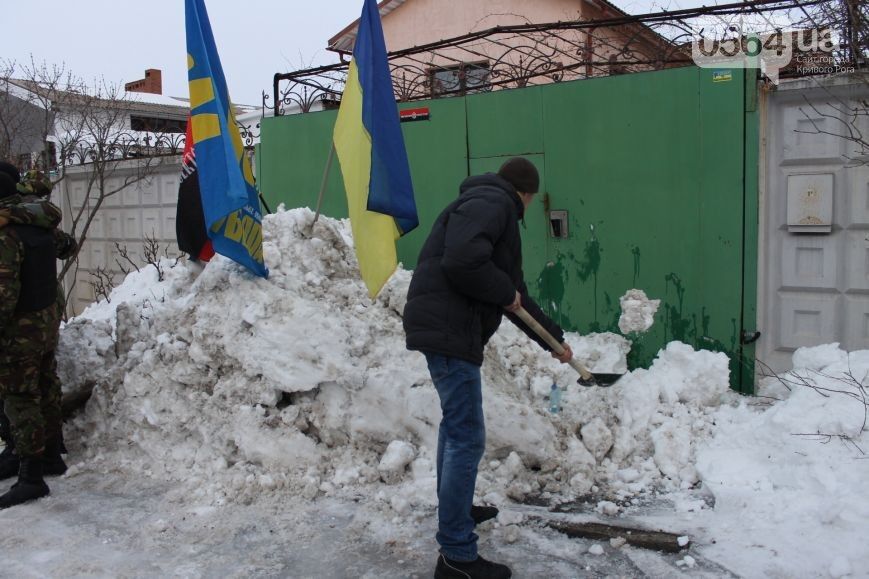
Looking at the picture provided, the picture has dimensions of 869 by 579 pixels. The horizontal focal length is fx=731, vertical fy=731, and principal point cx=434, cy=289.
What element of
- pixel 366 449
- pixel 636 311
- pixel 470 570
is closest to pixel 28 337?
pixel 366 449

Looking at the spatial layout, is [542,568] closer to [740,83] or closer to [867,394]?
[867,394]

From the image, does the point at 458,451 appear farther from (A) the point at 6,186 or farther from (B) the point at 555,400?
(A) the point at 6,186

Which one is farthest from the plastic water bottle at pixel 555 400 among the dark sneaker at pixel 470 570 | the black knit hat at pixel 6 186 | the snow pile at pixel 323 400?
the black knit hat at pixel 6 186

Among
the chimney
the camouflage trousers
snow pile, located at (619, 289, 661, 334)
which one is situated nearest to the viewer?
the camouflage trousers

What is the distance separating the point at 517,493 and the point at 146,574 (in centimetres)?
187

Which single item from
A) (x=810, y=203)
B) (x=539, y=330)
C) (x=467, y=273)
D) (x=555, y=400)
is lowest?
(x=555, y=400)

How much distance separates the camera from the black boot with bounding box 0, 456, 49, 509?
4141 millimetres

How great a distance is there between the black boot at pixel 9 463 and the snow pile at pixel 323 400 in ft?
1.29

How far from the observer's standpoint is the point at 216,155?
4.62 m

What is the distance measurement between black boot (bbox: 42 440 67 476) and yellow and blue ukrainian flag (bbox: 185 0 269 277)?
1.60 metres

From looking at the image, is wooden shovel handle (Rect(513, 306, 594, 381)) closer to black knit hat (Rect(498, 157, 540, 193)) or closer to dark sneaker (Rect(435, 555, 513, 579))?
black knit hat (Rect(498, 157, 540, 193))

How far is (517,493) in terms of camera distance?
12.9 ft

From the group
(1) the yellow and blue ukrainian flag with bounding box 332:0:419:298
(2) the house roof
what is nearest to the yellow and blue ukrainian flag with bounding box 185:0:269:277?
(1) the yellow and blue ukrainian flag with bounding box 332:0:419:298

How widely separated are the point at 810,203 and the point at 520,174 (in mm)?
2650
